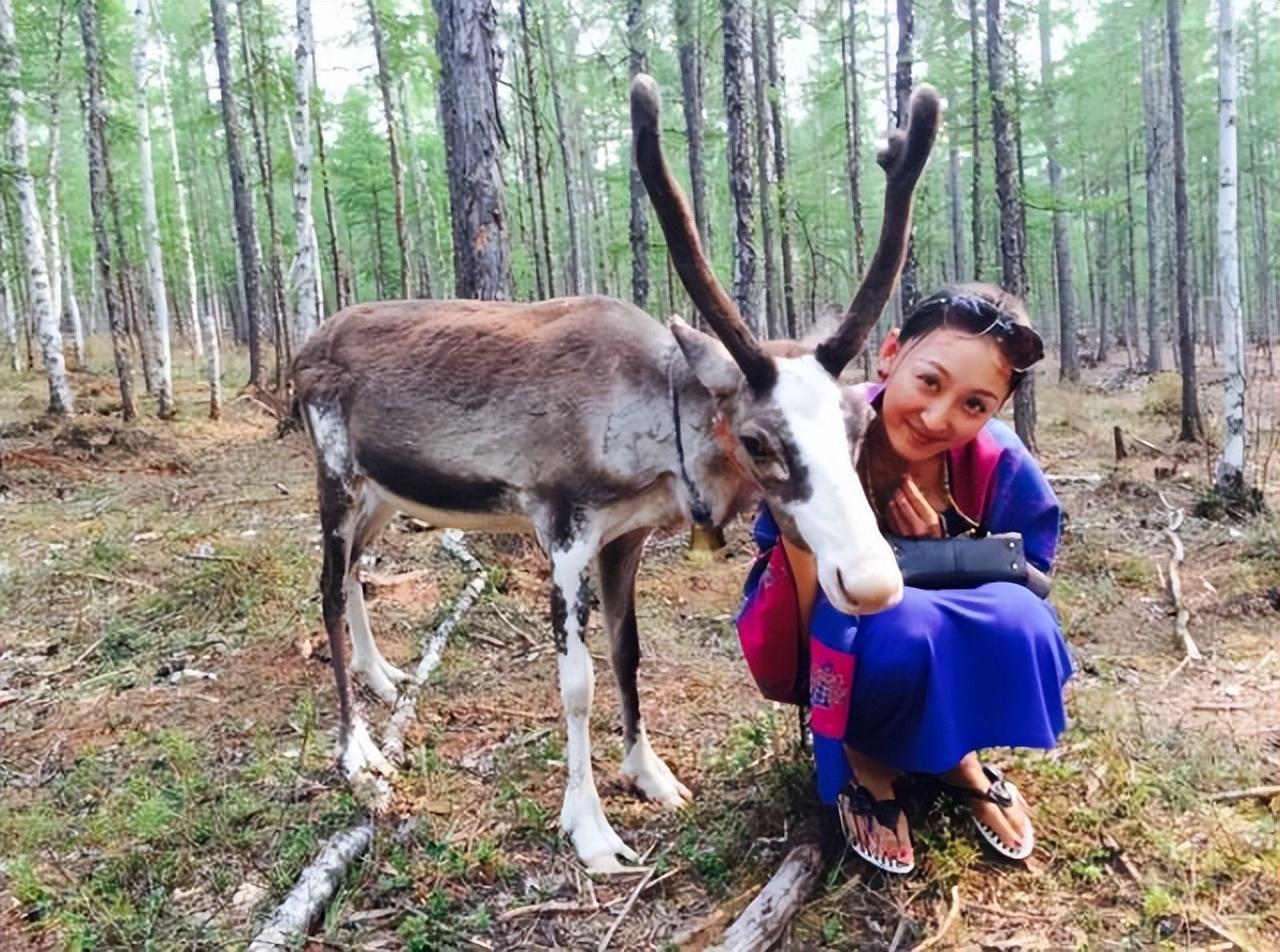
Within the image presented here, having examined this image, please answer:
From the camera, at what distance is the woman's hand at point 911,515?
253cm

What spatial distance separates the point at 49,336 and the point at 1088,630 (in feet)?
44.8

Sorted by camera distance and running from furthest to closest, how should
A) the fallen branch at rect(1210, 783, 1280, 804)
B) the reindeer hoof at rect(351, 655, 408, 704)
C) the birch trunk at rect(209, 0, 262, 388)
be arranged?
the birch trunk at rect(209, 0, 262, 388) → the reindeer hoof at rect(351, 655, 408, 704) → the fallen branch at rect(1210, 783, 1280, 804)

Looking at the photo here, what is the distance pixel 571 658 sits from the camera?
312 centimetres

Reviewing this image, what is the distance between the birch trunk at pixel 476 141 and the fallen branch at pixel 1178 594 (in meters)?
4.59

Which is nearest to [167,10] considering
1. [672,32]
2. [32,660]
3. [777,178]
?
[672,32]

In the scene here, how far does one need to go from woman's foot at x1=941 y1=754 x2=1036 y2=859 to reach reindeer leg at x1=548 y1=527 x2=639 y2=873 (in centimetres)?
106

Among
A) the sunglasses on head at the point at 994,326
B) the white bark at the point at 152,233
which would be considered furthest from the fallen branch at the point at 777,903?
the white bark at the point at 152,233

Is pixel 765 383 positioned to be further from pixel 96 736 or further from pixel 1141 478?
pixel 1141 478

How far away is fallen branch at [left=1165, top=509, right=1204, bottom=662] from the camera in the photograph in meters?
5.30

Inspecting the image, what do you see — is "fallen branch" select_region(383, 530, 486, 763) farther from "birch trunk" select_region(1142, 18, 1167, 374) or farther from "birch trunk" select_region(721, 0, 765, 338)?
"birch trunk" select_region(1142, 18, 1167, 374)

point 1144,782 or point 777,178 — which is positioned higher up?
point 777,178

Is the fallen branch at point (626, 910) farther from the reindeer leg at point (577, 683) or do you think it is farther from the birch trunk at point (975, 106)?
the birch trunk at point (975, 106)

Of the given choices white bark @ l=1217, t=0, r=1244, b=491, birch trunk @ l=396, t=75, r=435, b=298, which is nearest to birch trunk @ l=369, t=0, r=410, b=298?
birch trunk @ l=396, t=75, r=435, b=298

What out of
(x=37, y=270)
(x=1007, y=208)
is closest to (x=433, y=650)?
(x=1007, y=208)
